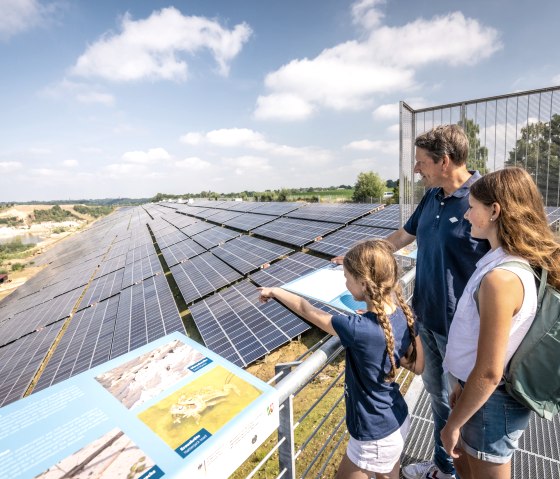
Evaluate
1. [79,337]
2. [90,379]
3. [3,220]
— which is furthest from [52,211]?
[90,379]

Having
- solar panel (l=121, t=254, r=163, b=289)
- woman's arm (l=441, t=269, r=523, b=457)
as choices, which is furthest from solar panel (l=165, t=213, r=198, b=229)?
woman's arm (l=441, t=269, r=523, b=457)

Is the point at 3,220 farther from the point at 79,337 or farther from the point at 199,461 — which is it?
the point at 199,461

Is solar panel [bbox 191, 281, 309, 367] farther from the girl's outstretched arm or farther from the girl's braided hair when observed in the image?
the girl's braided hair

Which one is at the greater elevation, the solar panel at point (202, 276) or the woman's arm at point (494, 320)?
the woman's arm at point (494, 320)

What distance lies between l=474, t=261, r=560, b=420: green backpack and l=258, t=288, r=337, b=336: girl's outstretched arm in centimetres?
84

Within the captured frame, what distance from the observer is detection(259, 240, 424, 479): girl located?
1.76 m

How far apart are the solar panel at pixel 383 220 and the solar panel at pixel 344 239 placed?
45 centimetres

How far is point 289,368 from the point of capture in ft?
6.08

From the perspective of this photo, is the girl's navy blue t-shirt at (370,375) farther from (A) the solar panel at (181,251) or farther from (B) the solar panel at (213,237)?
(B) the solar panel at (213,237)

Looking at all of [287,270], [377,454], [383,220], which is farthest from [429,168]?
[383,220]

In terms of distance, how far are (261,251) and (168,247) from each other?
874 cm

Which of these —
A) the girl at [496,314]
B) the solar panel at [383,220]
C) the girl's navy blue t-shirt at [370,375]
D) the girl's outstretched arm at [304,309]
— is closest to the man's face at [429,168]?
the girl at [496,314]

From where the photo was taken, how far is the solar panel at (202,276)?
10.4m

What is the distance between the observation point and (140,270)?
14.6 meters
